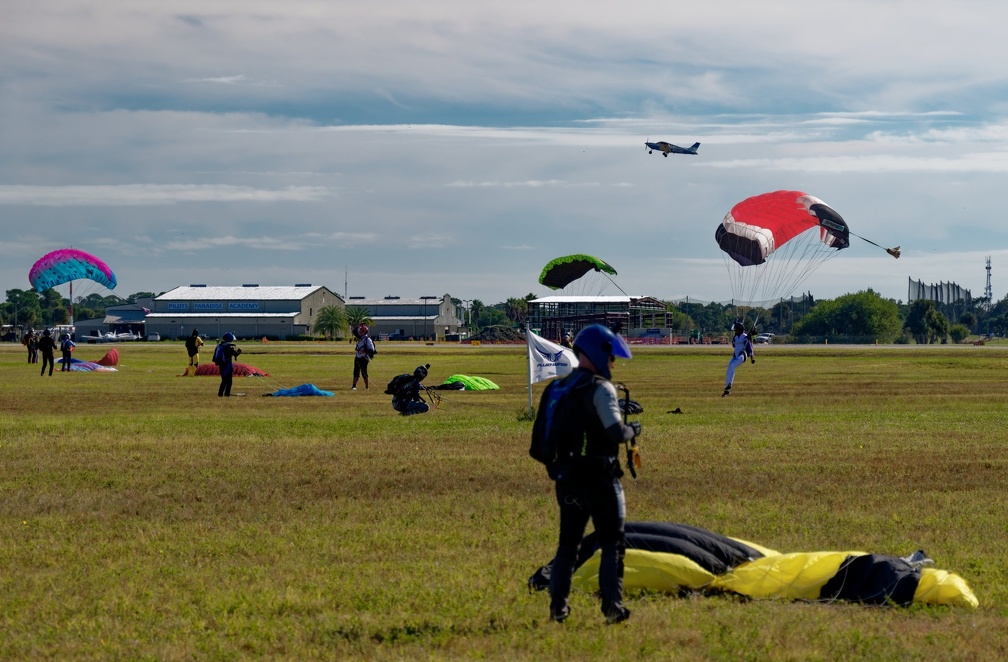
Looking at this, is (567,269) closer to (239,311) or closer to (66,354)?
(66,354)

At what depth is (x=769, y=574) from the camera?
9.08 metres

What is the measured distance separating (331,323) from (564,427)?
556 ft

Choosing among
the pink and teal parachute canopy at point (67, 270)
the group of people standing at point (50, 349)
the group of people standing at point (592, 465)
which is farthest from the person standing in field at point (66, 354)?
the group of people standing at point (592, 465)

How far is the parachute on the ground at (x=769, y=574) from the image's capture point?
28.7 feet

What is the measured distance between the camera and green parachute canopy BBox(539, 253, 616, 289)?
168 ft

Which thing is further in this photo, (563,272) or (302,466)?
(563,272)

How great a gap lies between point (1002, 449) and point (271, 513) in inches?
500

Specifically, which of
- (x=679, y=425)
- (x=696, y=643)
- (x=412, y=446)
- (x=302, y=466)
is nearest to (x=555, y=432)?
(x=696, y=643)

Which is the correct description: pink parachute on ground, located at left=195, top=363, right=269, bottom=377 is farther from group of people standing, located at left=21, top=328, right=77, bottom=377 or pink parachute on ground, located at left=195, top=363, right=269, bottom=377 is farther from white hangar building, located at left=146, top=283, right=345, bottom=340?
white hangar building, located at left=146, top=283, right=345, bottom=340

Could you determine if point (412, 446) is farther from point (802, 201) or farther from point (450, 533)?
point (802, 201)

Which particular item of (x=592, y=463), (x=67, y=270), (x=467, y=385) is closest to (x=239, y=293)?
(x=67, y=270)

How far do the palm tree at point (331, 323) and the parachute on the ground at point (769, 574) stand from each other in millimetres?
165783

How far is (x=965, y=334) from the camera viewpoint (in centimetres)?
16100

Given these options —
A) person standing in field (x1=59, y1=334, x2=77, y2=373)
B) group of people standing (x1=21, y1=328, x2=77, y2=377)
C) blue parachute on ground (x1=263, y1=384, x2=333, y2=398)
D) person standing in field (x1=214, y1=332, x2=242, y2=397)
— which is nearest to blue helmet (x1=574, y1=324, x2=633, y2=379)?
person standing in field (x1=214, y1=332, x2=242, y2=397)
